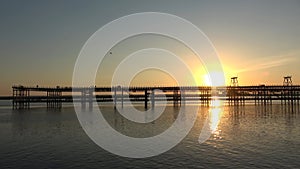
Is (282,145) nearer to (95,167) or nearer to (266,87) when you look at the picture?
(95,167)

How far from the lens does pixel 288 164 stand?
50.0 feet

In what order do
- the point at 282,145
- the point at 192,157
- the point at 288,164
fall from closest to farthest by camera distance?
the point at 288,164 < the point at 192,157 < the point at 282,145

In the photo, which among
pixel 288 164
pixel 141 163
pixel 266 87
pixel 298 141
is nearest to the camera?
pixel 288 164

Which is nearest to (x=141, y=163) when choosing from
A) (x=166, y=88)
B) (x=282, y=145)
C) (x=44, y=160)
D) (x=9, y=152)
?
(x=44, y=160)

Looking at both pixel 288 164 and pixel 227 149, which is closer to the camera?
pixel 288 164

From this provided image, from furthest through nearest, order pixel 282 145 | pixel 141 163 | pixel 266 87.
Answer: pixel 266 87, pixel 282 145, pixel 141 163

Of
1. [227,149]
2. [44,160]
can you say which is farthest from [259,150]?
[44,160]

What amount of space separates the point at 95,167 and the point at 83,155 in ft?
11.6

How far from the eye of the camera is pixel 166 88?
115 meters

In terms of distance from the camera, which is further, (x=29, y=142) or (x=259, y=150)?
(x=29, y=142)

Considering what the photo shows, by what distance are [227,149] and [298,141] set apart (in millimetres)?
Answer: 7588

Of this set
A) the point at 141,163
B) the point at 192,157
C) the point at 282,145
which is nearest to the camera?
the point at 141,163

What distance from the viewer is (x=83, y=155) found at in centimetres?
1848

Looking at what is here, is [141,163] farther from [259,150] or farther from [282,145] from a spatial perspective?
[282,145]
